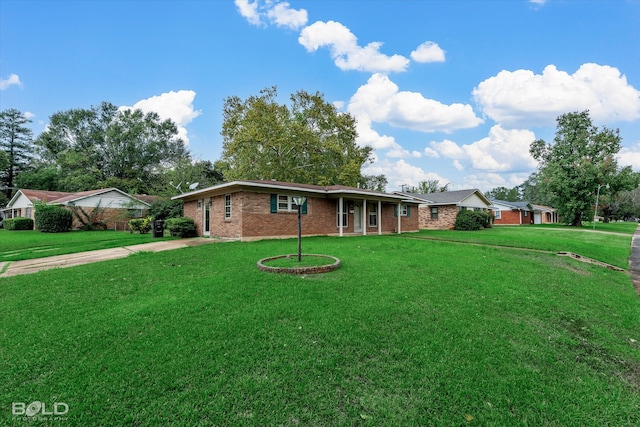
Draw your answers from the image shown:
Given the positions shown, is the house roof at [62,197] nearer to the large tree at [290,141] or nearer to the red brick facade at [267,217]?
the large tree at [290,141]

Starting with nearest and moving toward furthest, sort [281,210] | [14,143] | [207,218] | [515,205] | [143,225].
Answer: [281,210] < [207,218] < [143,225] < [515,205] < [14,143]

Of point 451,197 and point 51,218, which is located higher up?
point 451,197

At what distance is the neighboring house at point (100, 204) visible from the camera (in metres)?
22.1

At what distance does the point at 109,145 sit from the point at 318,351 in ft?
147

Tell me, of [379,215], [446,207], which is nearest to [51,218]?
[379,215]

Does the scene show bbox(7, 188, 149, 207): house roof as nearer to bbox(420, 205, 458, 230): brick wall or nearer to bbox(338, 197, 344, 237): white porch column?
bbox(338, 197, 344, 237): white porch column

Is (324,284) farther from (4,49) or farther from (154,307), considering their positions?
(4,49)

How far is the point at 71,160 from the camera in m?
33.2

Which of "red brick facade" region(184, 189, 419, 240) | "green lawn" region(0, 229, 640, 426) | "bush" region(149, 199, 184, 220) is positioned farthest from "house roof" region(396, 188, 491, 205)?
"green lawn" region(0, 229, 640, 426)

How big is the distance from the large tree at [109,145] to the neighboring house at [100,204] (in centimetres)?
997

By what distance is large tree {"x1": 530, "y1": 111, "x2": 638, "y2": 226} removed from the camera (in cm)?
2589

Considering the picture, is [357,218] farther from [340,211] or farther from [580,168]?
[580,168]

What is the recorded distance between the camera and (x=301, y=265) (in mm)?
6508

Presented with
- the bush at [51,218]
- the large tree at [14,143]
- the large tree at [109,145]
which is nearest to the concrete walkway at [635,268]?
the bush at [51,218]
